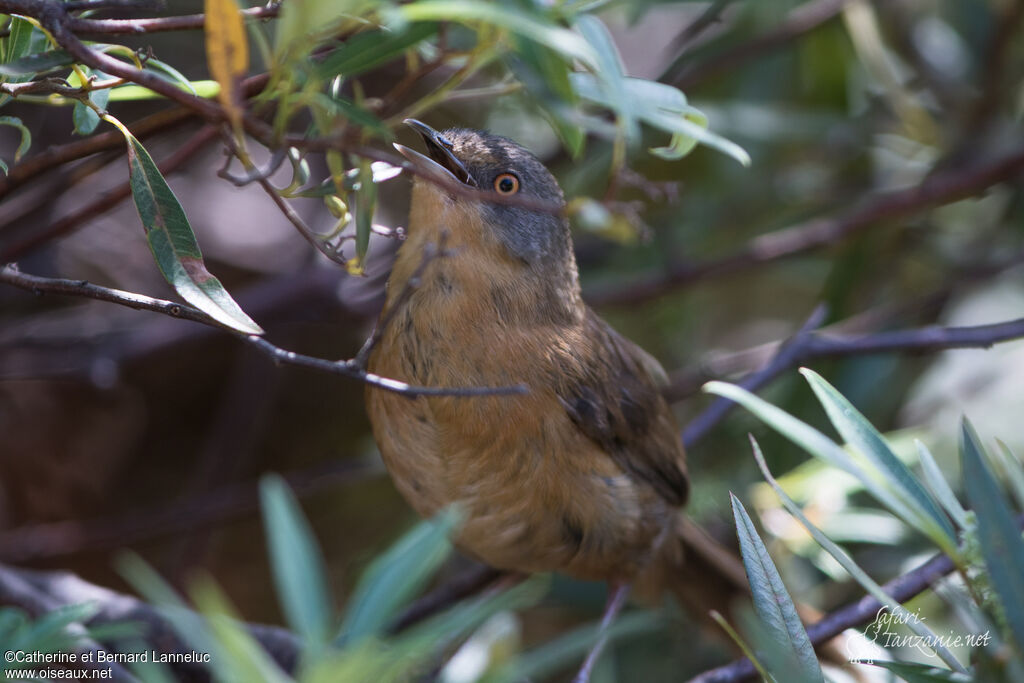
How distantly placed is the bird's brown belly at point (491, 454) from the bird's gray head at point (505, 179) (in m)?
0.48

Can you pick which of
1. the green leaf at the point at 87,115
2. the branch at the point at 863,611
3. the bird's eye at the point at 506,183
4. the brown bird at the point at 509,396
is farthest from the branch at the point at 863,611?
the green leaf at the point at 87,115

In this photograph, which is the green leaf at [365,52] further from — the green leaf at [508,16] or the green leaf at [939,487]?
the green leaf at [939,487]

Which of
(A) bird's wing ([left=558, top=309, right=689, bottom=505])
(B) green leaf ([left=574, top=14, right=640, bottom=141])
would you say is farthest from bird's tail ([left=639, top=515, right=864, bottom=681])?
(B) green leaf ([left=574, top=14, right=640, bottom=141])

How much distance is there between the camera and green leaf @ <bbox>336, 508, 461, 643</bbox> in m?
1.59

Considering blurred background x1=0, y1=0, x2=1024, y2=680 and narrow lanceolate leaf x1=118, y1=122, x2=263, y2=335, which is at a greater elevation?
narrow lanceolate leaf x1=118, y1=122, x2=263, y2=335

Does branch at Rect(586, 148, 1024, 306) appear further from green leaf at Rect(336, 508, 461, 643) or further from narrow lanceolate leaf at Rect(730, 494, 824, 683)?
green leaf at Rect(336, 508, 461, 643)

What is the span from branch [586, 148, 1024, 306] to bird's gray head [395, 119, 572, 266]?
1431 millimetres

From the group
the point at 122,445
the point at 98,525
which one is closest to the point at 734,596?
the point at 98,525

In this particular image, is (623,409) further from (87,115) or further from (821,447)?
(87,115)

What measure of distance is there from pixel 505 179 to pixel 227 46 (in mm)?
1801

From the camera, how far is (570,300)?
3715 millimetres

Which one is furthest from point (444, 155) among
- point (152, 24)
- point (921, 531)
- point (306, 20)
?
point (921, 531)

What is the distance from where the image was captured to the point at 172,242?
2.17 m

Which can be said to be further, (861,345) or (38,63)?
(861,345)
